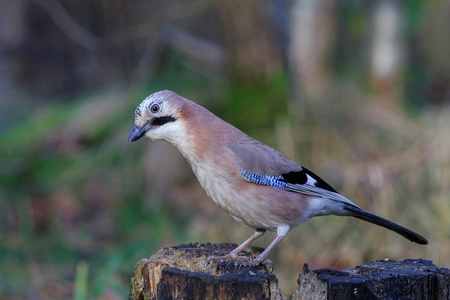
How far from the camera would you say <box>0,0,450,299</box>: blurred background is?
593 cm

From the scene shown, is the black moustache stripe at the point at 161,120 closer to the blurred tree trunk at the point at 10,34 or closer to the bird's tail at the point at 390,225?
the bird's tail at the point at 390,225

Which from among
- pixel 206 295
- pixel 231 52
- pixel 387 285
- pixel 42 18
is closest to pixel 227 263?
pixel 206 295

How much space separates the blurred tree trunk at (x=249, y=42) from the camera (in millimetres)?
7535

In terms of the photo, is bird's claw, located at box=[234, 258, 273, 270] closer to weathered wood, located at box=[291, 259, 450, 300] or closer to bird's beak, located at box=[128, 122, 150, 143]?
weathered wood, located at box=[291, 259, 450, 300]

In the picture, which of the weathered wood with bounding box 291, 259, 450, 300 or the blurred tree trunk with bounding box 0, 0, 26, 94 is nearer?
the weathered wood with bounding box 291, 259, 450, 300

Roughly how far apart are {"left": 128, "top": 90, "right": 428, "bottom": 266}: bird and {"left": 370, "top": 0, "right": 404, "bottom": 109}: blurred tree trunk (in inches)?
254

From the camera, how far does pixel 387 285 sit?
2633 mm

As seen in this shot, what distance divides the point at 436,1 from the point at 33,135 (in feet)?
19.2

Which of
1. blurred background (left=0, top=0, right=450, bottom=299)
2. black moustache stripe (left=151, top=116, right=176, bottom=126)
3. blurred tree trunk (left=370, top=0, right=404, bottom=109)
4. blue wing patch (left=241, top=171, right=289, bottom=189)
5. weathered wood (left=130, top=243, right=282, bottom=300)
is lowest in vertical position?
weathered wood (left=130, top=243, right=282, bottom=300)

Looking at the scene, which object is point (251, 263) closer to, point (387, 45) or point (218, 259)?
point (218, 259)

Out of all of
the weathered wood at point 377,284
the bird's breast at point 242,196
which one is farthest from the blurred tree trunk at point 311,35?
the weathered wood at point 377,284

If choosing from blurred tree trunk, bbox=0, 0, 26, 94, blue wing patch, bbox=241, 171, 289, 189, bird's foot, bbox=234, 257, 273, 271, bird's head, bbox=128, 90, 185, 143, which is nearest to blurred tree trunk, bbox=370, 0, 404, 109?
blue wing patch, bbox=241, 171, 289, 189

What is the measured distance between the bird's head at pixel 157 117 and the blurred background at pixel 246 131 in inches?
79.1

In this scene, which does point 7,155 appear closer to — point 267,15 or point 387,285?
point 267,15
